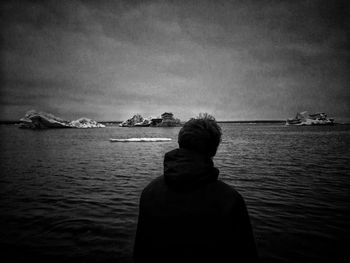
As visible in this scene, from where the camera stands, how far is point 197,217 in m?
2.12

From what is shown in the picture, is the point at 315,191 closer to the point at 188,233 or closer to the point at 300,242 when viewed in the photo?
the point at 300,242

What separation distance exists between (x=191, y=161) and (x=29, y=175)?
17.8 metres

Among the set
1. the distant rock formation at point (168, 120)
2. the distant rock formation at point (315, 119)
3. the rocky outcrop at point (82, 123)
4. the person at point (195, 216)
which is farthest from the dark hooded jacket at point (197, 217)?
the distant rock formation at point (315, 119)

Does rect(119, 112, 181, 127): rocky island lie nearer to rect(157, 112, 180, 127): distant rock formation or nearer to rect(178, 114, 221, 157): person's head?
rect(157, 112, 180, 127): distant rock formation

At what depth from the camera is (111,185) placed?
506 inches

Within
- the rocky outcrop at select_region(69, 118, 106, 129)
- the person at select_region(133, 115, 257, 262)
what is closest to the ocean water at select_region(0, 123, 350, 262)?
the person at select_region(133, 115, 257, 262)

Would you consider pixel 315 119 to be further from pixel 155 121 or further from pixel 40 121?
pixel 40 121

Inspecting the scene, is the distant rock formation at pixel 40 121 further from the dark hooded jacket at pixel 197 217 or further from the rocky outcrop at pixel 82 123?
the dark hooded jacket at pixel 197 217

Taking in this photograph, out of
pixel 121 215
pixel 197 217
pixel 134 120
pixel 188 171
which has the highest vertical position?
pixel 134 120

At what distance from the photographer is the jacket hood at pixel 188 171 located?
2.12 meters

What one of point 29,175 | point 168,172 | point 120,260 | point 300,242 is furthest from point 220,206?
point 29,175

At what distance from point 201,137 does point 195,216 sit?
816 millimetres

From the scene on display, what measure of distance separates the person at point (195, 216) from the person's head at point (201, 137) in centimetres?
11

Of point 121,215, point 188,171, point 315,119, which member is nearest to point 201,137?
point 188,171
